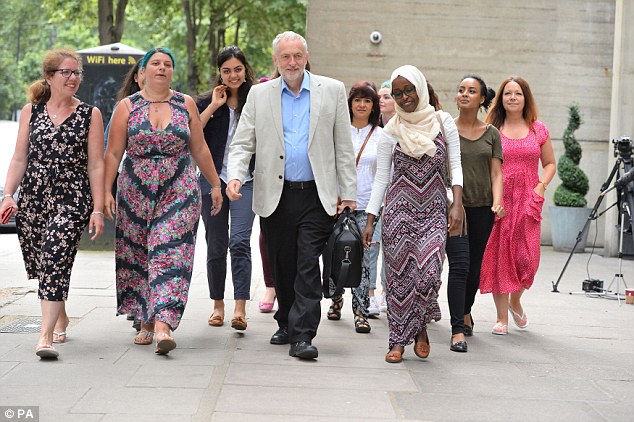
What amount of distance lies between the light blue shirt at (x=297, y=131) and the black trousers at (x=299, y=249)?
0.32 feet

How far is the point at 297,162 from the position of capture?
7.27 meters

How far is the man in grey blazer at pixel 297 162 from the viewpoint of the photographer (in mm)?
7246

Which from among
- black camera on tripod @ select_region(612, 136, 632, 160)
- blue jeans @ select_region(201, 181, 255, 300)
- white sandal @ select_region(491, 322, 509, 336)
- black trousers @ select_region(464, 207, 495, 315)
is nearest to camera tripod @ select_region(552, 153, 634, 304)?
black camera on tripod @ select_region(612, 136, 632, 160)

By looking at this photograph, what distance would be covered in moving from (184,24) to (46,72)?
27791mm

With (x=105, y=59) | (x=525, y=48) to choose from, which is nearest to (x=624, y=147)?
(x=105, y=59)

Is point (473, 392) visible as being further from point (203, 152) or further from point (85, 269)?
point (85, 269)

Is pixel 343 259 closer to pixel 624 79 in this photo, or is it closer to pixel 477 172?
Result: pixel 477 172

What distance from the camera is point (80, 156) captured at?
23.6 ft

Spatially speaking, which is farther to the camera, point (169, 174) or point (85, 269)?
point (85, 269)

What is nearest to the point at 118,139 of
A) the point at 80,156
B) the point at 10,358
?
the point at 80,156

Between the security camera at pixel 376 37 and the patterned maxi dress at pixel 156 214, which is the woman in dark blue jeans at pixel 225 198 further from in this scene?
the security camera at pixel 376 37

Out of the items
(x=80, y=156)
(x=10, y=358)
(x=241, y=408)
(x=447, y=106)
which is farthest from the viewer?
(x=447, y=106)

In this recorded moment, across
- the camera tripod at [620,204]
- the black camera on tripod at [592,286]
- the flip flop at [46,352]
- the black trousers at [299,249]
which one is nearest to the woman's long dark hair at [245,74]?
the black trousers at [299,249]

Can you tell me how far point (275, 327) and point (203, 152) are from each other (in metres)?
1.71
